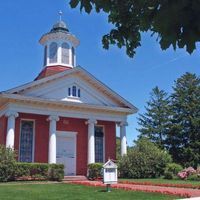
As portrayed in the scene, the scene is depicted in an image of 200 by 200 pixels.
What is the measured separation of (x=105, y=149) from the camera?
28078 millimetres

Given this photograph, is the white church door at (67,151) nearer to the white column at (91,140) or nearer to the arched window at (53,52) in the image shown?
the white column at (91,140)

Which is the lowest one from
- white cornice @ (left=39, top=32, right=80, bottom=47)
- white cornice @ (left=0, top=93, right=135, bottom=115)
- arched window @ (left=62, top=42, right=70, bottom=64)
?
white cornice @ (left=0, top=93, right=135, bottom=115)

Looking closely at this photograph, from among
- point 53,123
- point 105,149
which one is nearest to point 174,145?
point 105,149

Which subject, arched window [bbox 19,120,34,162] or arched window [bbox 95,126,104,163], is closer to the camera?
arched window [bbox 19,120,34,162]

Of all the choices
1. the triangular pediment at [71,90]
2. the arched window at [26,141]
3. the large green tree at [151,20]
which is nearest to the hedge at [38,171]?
the arched window at [26,141]

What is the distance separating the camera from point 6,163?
2142 cm

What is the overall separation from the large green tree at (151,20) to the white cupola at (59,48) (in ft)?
81.7

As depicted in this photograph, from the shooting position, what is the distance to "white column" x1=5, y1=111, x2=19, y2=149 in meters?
23.4

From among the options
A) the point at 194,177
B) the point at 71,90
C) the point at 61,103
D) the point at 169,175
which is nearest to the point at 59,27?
the point at 71,90

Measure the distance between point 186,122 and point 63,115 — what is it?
1182 inches

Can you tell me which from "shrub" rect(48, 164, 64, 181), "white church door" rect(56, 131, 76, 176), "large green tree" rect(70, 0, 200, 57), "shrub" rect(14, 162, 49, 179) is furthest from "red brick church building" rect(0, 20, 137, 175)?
"large green tree" rect(70, 0, 200, 57)

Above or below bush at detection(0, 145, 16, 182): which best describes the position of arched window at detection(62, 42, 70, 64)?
above

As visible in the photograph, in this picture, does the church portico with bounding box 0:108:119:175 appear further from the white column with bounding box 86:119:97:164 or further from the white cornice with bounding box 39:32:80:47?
the white cornice with bounding box 39:32:80:47

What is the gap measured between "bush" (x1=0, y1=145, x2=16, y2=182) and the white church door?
486cm
